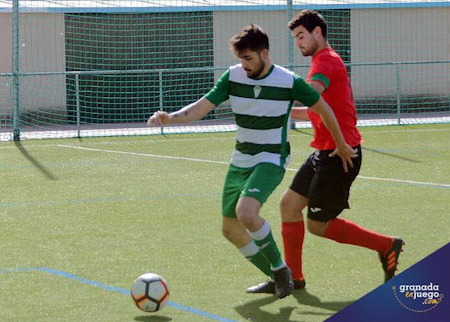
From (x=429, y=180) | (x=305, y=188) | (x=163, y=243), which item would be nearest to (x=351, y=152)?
(x=305, y=188)

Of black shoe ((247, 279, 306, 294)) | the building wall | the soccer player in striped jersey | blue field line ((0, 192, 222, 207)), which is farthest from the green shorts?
the building wall

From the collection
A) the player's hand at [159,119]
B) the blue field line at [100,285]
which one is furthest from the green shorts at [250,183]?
the blue field line at [100,285]

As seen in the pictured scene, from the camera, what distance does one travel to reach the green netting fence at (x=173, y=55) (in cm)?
2339

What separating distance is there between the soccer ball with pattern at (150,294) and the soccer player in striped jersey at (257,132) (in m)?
0.71

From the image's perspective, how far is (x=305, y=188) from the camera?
22.4ft

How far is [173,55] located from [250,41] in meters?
19.2

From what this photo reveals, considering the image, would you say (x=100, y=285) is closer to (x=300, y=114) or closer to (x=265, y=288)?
(x=265, y=288)

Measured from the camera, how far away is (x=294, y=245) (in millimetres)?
6828

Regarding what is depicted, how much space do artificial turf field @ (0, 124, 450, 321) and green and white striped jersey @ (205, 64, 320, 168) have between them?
3.09 ft

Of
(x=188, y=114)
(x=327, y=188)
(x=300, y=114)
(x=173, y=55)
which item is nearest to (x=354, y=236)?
(x=327, y=188)

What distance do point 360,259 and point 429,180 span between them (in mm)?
4900

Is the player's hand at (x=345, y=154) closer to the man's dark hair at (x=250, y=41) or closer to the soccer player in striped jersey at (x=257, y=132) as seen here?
the soccer player in striped jersey at (x=257, y=132)

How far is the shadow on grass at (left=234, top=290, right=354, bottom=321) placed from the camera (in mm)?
5988

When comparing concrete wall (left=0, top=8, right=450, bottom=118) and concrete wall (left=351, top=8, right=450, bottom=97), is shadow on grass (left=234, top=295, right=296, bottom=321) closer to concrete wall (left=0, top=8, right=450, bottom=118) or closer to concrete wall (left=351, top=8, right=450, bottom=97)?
concrete wall (left=0, top=8, right=450, bottom=118)
